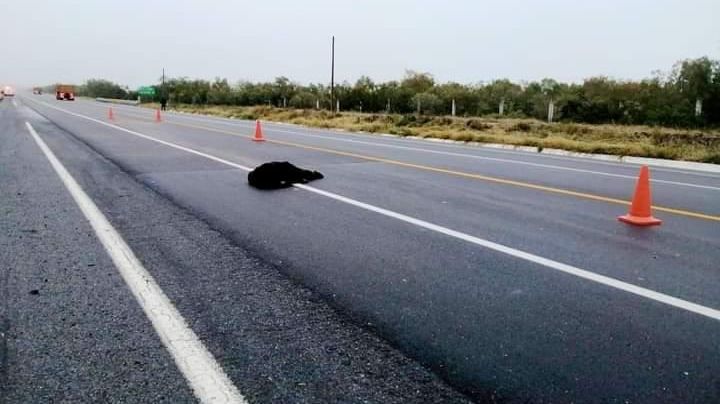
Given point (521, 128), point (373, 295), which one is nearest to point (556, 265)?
point (373, 295)

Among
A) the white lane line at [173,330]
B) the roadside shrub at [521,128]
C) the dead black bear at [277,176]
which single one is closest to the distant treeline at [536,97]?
the roadside shrub at [521,128]

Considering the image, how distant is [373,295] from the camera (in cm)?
442

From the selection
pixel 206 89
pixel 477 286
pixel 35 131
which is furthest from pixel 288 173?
pixel 206 89

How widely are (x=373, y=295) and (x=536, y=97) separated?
52174mm

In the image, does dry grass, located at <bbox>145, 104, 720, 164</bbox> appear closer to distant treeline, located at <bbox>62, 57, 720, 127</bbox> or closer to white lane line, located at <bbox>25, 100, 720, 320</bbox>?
distant treeline, located at <bbox>62, 57, 720, 127</bbox>

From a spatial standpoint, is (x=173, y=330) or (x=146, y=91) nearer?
(x=173, y=330)

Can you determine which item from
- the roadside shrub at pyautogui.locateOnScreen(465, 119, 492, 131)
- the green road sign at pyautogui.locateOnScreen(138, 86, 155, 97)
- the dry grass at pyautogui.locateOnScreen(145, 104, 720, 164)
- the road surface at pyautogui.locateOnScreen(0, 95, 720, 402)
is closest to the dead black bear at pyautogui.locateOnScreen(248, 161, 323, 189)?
the road surface at pyautogui.locateOnScreen(0, 95, 720, 402)

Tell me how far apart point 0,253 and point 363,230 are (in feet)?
11.5

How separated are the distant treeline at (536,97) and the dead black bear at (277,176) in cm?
2593

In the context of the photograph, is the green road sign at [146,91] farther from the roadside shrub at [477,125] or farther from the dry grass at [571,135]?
the roadside shrub at [477,125]

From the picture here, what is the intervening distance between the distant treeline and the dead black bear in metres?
25.9

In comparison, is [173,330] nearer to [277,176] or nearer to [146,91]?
[277,176]

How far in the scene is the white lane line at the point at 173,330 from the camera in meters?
3.01

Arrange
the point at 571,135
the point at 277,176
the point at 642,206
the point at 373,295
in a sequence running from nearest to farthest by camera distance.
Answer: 1. the point at 373,295
2. the point at 642,206
3. the point at 277,176
4. the point at 571,135
